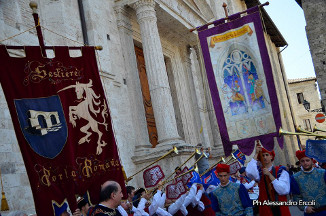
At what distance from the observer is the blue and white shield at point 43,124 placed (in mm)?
6852

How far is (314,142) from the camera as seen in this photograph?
21.4 feet

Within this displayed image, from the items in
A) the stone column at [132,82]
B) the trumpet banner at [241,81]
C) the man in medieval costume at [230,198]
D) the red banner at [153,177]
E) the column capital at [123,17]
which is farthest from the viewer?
the column capital at [123,17]

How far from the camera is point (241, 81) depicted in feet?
31.8

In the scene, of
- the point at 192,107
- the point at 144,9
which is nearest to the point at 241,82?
the point at 144,9

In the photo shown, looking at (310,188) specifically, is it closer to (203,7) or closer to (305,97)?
(203,7)

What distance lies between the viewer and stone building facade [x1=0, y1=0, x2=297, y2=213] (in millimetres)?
9597

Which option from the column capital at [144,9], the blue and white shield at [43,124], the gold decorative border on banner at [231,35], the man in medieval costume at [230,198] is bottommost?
the man in medieval costume at [230,198]

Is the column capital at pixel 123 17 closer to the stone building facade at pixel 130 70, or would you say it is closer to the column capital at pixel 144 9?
the stone building facade at pixel 130 70

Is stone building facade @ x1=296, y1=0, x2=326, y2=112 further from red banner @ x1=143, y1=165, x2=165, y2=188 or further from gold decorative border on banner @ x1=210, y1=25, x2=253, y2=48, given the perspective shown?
red banner @ x1=143, y1=165, x2=165, y2=188

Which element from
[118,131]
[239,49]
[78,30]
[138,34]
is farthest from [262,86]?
[138,34]

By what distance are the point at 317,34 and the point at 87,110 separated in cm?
1209

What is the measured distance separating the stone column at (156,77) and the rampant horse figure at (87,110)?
601 centimetres

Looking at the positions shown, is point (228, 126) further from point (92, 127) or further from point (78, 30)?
point (78, 30)

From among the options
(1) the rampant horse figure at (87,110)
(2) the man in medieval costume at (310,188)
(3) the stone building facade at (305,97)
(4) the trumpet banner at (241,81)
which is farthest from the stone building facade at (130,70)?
(3) the stone building facade at (305,97)
